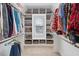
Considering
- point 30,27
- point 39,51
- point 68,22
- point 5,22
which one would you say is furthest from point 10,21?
point 68,22

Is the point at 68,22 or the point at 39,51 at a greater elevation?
the point at 68,22

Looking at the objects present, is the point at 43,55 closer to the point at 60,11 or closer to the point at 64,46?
the point at 64,46

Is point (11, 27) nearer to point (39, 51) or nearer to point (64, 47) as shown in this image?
point (39, 51)

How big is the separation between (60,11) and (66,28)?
22 centimetres

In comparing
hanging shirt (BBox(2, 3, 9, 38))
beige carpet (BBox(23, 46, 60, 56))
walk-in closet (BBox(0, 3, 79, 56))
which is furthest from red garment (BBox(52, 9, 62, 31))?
hanging shirt (BBox(2, 3, 9, 38))

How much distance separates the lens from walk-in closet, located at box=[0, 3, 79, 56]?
1902 millimetres

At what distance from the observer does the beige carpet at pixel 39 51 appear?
1.93 m

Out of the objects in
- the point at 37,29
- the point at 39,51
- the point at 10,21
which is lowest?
the point at 39,51

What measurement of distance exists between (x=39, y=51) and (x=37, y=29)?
27 cm

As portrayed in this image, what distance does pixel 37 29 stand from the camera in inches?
77.6

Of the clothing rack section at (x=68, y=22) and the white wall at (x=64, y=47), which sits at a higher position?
the clothing rack section at (x=68, y=22)

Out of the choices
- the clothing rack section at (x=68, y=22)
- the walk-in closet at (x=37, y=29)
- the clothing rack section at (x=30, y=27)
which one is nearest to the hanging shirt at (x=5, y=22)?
the walk-in closet at (x=37, y=29)

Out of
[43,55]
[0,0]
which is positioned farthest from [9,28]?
[43,55]

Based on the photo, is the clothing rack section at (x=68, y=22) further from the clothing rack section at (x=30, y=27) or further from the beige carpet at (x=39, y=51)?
the beige carpet at (x=39, y=51)
